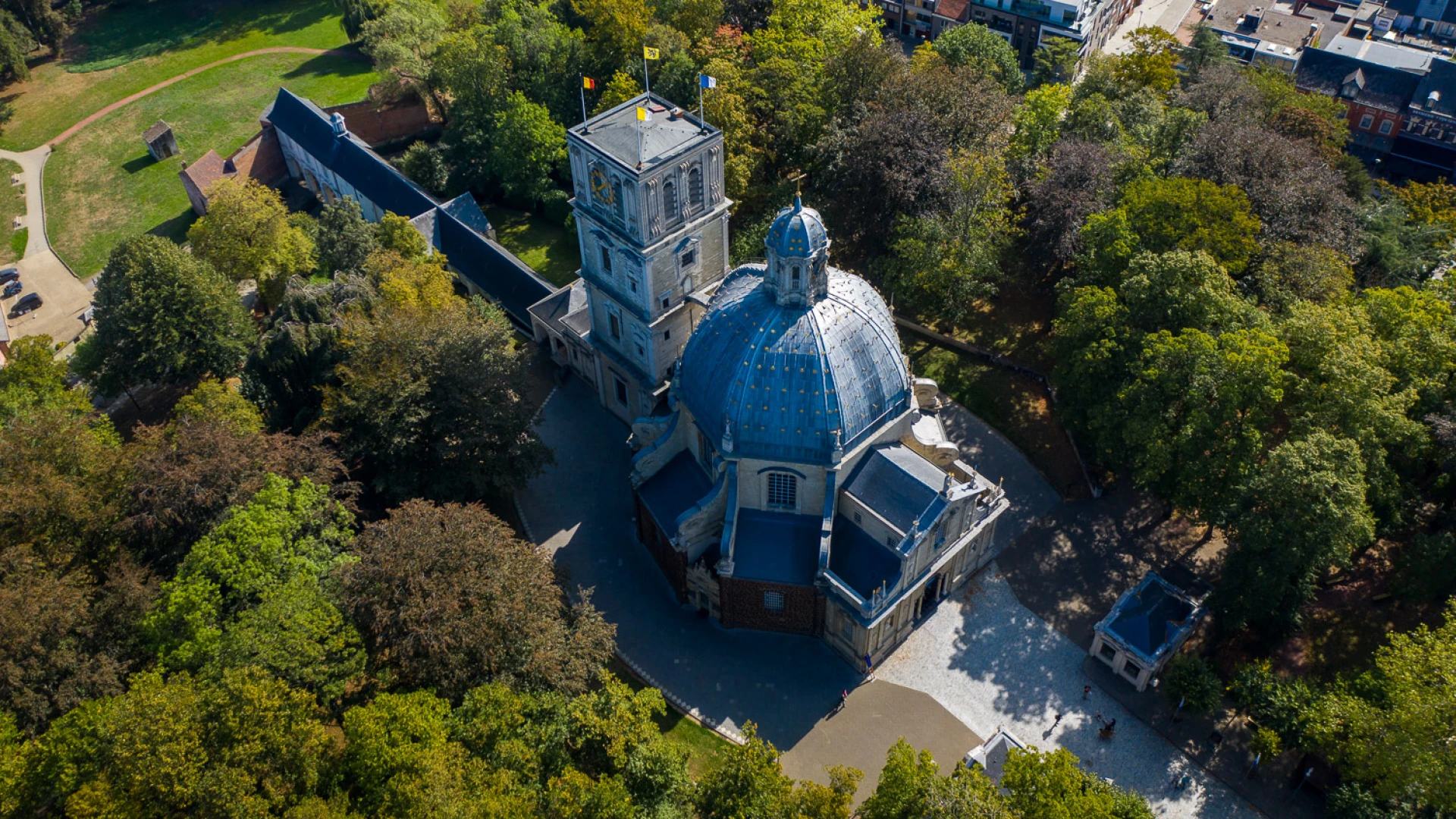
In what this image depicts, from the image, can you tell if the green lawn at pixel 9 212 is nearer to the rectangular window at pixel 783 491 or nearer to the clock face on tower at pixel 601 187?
the clock face on tower at pixel 601 187

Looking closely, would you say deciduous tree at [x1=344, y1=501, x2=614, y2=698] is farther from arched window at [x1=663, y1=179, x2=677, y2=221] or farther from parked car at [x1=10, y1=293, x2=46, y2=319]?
parked car at [x1=10, y1=293, x2=46, y2=319]

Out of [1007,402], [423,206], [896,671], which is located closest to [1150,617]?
[896,671]

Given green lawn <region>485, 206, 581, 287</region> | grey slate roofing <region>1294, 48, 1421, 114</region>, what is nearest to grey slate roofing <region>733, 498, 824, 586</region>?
green lawn <region>485, 206, 581, 287</region>

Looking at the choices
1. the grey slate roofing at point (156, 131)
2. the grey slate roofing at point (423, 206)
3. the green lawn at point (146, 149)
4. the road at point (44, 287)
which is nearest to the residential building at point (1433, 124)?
the grey slate roofing at point (423, 206)

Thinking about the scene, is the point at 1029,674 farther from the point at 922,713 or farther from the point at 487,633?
the point at 487,633

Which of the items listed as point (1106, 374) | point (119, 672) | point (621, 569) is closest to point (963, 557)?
point (1106, 374)
